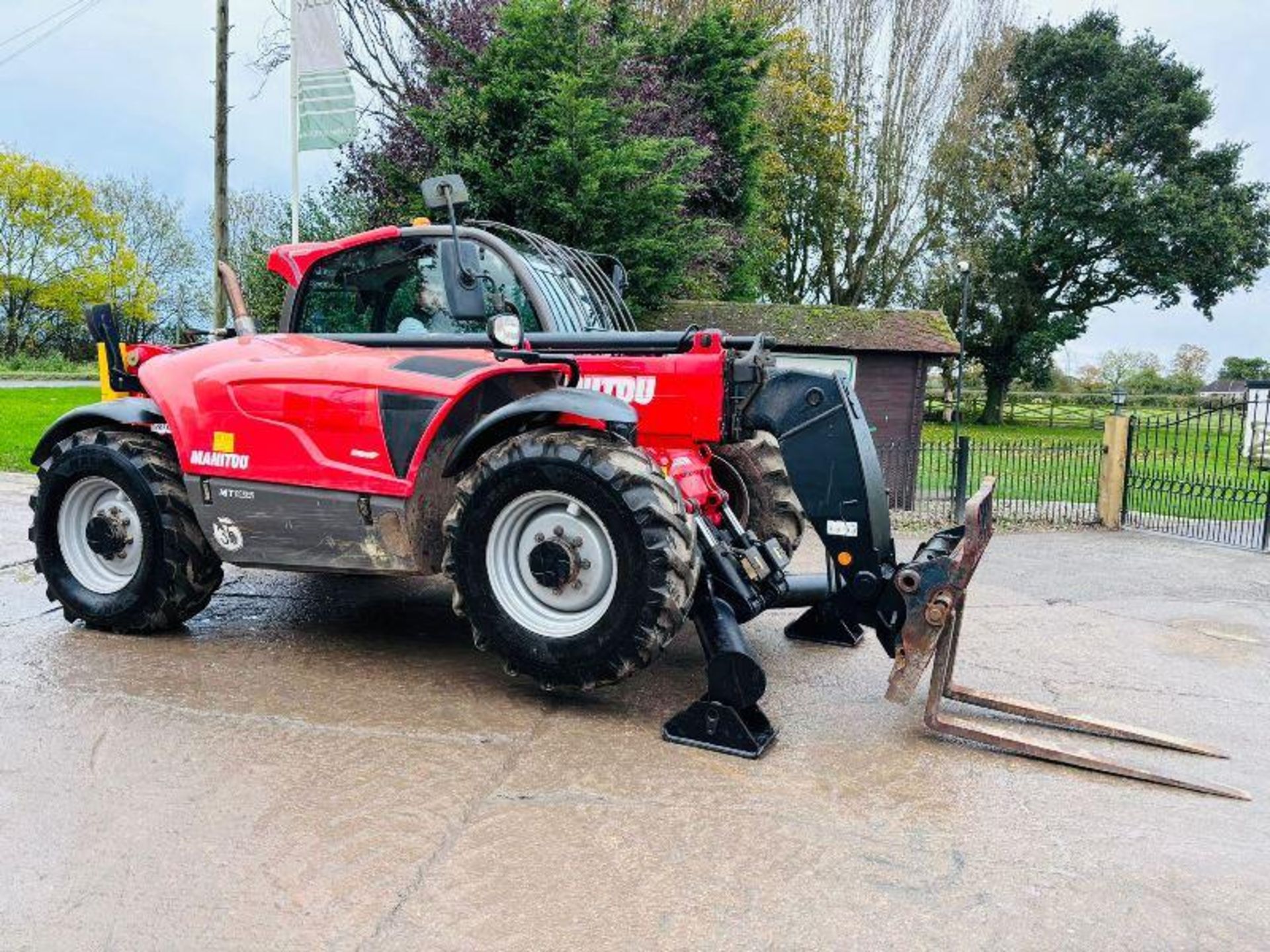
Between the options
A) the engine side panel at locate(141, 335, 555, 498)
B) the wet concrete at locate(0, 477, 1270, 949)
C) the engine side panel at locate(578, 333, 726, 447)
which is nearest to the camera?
the wet concrete at locate(0, 477, 1270, 949)

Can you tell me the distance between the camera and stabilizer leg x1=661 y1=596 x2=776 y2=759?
3.90 metres

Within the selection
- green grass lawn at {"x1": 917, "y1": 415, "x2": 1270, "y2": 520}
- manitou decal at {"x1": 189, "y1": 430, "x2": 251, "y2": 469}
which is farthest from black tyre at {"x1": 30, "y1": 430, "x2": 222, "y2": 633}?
green grass lawn at {"x1": 917, "y1": 415, "x2": 1270, "y2": 520}

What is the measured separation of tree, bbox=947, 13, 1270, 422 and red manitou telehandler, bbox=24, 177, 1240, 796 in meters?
31.2

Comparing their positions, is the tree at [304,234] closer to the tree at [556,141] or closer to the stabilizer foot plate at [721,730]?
the tree at [556,141]

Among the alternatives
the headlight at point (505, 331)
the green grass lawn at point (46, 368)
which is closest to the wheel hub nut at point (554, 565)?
the headlight at point (505, 331)

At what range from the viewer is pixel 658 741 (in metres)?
4.00

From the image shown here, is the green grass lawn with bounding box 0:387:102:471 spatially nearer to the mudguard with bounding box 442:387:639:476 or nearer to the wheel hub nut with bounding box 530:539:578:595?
the mudguard with bounding box 442:387:639:476

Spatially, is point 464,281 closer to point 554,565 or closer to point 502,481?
point 502,481

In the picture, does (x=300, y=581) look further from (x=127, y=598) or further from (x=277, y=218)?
(x=277, y=218)

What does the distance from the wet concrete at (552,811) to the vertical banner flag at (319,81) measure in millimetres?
9322

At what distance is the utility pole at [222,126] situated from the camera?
523 inches

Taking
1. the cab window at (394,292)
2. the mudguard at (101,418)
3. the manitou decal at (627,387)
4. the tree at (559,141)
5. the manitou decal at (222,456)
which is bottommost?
the manitou decal at (222,456)

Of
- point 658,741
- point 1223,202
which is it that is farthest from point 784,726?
point 1223,202

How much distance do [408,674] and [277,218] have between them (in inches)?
925
